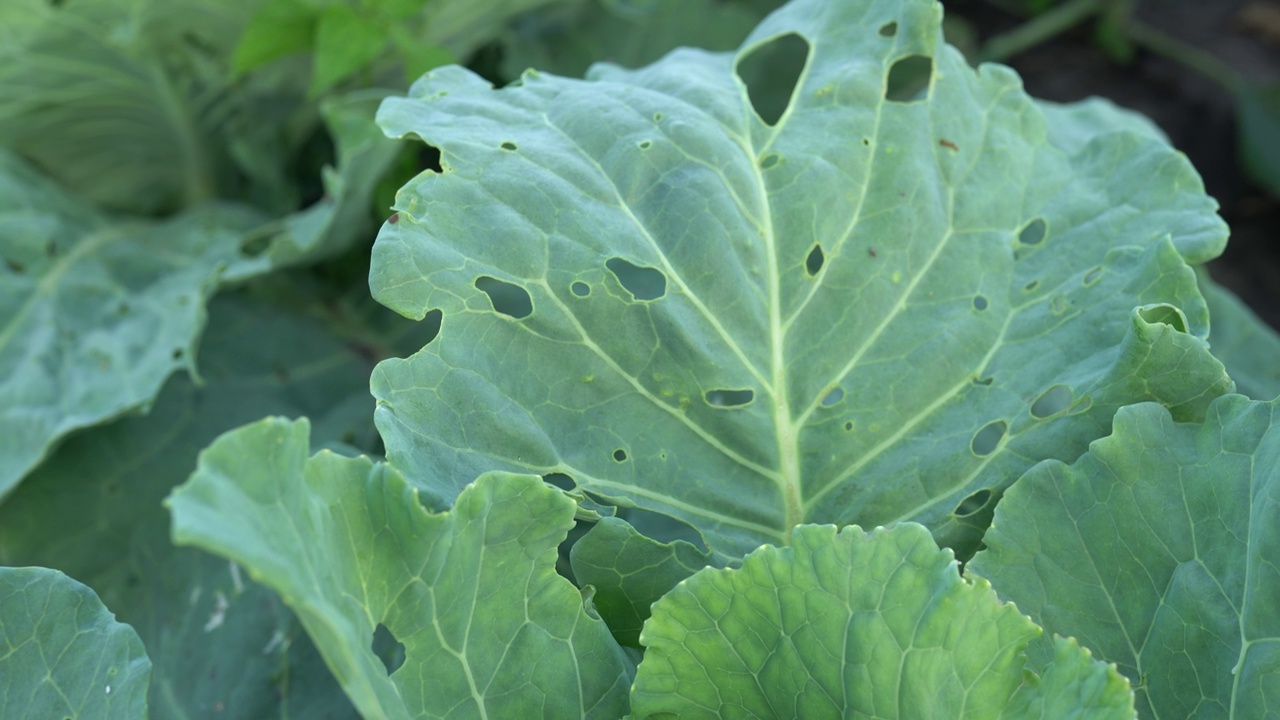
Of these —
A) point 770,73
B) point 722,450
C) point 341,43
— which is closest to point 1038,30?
point 770,73

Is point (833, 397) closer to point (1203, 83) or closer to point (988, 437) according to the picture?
point (988, 437)

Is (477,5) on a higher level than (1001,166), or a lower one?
lower

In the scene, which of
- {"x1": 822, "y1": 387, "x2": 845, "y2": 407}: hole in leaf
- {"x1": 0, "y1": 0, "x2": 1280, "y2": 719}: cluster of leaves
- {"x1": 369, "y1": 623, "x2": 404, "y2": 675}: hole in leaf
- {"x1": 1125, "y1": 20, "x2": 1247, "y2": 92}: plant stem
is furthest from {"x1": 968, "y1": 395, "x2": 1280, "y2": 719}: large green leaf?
{"x1": 1125, "y1": 20, "x2": 1247, "y2": 92}: plant stem

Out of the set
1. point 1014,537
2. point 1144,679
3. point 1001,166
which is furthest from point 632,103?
A: point 1144,679

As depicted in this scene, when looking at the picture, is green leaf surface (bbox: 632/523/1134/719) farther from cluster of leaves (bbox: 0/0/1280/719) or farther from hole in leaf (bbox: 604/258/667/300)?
hole in leaf (bbox: 604/258/667/300)

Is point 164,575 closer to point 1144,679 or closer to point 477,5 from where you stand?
point 477,5

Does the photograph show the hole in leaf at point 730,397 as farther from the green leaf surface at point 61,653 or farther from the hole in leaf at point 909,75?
the hole in leaf at point 909,75

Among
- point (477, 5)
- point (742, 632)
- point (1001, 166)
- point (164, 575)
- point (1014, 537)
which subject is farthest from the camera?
point (477, 5)
